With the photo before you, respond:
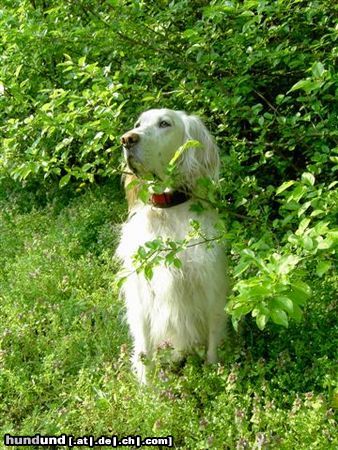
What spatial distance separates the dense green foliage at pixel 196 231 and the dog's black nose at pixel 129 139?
0.22ft

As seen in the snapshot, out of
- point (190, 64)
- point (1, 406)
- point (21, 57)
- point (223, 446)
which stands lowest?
point (1, 406)

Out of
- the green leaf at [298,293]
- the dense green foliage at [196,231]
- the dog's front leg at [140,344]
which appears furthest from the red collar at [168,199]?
the green leaf at [298,293]

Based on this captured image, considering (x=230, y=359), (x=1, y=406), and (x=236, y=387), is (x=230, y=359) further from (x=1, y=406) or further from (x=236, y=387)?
(x=1, y=406)

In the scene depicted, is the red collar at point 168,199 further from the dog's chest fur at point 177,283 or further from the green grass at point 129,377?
the green grass at point 129,377

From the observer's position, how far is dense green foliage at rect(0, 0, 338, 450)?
232cm

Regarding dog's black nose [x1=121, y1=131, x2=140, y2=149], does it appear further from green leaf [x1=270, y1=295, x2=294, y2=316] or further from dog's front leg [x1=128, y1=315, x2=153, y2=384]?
green leaf [x1=270, y1=295, x2=294, y2=316]

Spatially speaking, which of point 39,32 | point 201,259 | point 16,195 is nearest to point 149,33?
point 39,32

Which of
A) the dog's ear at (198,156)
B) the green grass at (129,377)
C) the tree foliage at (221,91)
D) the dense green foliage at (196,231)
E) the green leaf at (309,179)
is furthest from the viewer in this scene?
the dog's ear at (198,156)

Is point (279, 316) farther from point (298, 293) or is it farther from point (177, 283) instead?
point (177, 283)

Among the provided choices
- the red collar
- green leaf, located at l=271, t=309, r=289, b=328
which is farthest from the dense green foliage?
the red collar

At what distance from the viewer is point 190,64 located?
3.50 metres

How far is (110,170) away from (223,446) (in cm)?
143

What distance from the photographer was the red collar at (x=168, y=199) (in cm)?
311

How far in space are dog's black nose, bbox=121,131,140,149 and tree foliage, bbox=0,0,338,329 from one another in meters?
0.05
